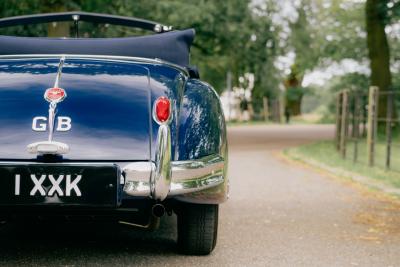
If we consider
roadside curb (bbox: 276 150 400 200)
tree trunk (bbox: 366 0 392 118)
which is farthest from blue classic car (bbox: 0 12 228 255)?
tree trunk (bbox: 366 0 392 118)

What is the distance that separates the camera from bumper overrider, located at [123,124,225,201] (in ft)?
12.0

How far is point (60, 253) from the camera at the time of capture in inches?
170

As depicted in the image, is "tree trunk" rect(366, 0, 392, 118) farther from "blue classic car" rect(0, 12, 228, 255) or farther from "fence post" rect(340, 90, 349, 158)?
"blue classic car" rect(0, 12, 228, 255)

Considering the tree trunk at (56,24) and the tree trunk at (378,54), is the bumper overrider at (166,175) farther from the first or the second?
the tree trunk at (378,54)

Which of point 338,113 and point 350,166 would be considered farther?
point 338,113

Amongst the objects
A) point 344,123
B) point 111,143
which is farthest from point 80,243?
point 344,123

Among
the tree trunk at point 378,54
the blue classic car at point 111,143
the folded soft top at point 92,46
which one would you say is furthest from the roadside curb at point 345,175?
the tree trunk at point 378,54

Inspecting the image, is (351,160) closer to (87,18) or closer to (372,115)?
(372,115)

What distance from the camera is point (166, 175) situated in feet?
12.1

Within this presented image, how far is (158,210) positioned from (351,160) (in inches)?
367

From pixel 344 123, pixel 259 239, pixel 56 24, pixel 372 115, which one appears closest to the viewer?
pixel 259 239

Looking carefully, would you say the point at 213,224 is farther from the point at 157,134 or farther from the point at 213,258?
the point at 157,134

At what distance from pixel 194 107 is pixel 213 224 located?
0.72m

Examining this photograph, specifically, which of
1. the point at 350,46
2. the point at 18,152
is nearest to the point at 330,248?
the point at 18,152
